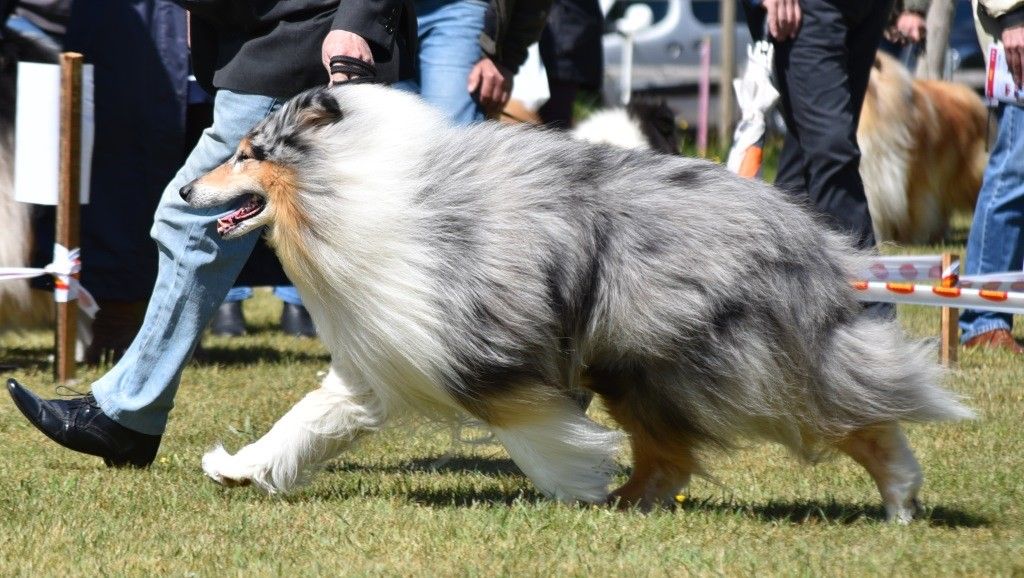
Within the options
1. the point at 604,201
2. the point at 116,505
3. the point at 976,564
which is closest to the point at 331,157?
the point at 604,201

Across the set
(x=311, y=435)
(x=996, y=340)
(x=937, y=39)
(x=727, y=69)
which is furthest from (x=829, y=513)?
(x=727, y=69)

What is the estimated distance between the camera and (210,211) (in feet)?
13.6

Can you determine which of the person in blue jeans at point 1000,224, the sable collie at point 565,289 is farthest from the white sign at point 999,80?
the sable collie at point 565,289

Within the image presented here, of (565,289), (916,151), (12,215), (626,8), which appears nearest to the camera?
(565,289)

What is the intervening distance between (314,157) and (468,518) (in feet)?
3.41

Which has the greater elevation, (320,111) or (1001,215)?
(320,111)

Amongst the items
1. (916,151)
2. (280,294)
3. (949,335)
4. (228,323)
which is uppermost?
(916,151)

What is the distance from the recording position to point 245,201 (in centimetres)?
399

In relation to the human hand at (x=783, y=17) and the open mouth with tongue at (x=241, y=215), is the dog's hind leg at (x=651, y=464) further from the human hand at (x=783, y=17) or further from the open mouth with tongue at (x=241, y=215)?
the human hand at (x=783, y=17)

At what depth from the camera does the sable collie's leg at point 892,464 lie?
3896 mm

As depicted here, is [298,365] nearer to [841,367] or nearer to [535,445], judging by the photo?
[535,445]

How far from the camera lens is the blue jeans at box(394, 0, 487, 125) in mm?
5672

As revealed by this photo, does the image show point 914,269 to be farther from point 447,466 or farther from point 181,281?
point 181,281

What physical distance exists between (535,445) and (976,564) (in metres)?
1.14
